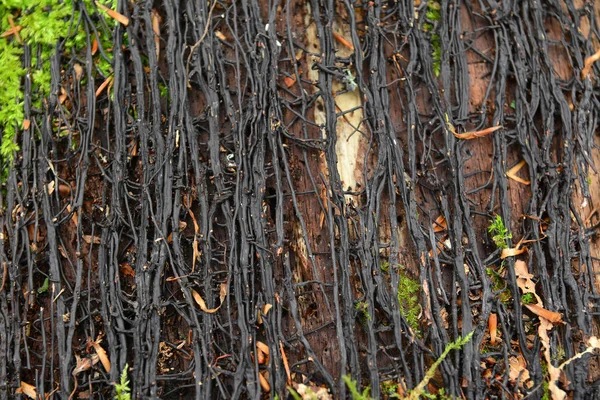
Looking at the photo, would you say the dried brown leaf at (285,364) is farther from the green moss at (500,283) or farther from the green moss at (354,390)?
the green moss at (500,283)

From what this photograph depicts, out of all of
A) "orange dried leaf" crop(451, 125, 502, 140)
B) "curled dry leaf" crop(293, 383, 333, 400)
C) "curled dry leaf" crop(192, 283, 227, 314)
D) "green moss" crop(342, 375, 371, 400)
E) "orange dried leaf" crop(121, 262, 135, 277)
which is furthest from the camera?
"orange dried leaf" crop(451, 125, 502, 140)

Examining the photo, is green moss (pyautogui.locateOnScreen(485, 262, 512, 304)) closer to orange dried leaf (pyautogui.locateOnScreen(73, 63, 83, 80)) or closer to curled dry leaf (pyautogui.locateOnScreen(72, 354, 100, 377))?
curled dry leaf (pyautogui.locateOnScreen(72, 354, 100, 377))

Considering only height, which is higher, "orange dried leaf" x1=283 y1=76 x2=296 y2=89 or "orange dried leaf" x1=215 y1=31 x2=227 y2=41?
"orange dried leaf" x1=215 y1=31 x2=227 y2=41

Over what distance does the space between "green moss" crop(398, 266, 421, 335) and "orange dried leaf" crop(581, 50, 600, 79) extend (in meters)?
1.29

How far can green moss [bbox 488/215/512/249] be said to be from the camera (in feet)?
7.68

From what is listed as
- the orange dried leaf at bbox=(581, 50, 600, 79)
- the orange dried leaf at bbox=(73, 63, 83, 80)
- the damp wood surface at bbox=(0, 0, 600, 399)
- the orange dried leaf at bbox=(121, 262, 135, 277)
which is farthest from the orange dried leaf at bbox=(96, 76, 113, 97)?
the orange dried leaf at bbox=(581, 50, 600, 79)

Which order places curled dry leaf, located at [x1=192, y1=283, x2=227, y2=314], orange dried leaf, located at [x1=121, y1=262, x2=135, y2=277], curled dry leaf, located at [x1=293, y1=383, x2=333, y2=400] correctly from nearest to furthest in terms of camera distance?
curled dry leaf, located at [x1=293, y1=383, x2=333, y2=400] < curled dry leaf, located at [x1=192, y1=283, x2=227, y2=314] < orange dried leaf, located at [x1=121, y1=262, x2=135, y2=277]

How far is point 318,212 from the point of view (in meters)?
2.35

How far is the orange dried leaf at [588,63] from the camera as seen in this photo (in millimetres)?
2627

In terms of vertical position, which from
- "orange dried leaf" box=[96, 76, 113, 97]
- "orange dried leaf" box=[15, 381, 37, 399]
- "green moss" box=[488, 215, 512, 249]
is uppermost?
"orange dried leaf" box=[96, 76, 113, 97]

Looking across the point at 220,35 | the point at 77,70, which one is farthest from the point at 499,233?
the point at 77,70

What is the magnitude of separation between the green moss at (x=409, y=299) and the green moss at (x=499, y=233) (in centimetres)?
38

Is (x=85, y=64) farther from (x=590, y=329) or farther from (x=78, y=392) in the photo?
(x=590, y=329)

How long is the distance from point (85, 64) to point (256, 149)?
90 centimetres
